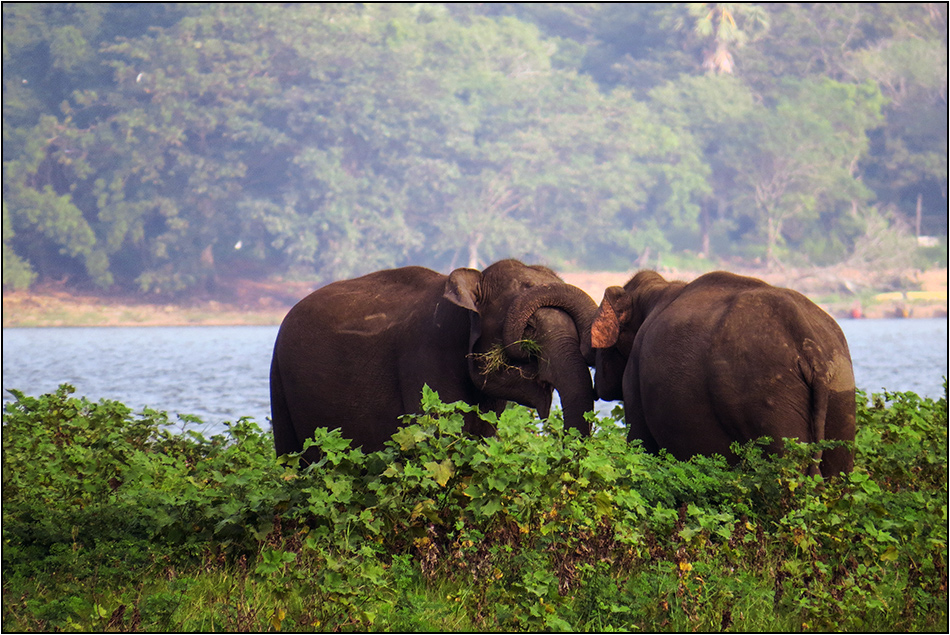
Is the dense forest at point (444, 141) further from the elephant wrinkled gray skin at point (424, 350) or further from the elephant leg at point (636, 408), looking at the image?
the elephant leg at point (636, 408)

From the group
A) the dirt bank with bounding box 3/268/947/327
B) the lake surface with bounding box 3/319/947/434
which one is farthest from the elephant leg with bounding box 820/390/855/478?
the dirt bank with bounding box 3/268/947/327

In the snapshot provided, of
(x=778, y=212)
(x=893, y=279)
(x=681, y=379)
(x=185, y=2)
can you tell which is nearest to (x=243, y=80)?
(x=185, y=2)

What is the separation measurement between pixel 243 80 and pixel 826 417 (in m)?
52.8

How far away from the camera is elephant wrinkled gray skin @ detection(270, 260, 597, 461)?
6461 mm

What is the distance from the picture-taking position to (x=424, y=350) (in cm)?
673

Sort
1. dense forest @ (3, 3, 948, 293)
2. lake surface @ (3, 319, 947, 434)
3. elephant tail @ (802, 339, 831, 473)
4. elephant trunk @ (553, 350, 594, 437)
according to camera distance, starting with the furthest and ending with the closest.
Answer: dense forest @ (3, 3, 948, 293), lake surface @ (3, 319, 947, 434), elephant trunk @ (553, 350, 594, 437), elephant tail @ (802, 339, 831, 473)

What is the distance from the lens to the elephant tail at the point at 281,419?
7.52 meters

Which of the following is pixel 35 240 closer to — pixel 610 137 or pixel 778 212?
pixel 610 137

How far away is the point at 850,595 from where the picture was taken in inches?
173

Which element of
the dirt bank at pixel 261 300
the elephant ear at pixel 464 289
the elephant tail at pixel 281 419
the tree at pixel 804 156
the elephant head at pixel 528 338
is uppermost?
the tree at pixel 804 156

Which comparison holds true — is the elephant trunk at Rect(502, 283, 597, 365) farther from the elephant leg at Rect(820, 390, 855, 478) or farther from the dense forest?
the dense forest

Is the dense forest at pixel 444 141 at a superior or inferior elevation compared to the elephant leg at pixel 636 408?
superior

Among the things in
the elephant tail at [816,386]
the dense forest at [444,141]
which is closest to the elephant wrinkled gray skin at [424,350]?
the elephant tail at [816,386]

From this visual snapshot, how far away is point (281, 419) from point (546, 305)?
7.03 feet
